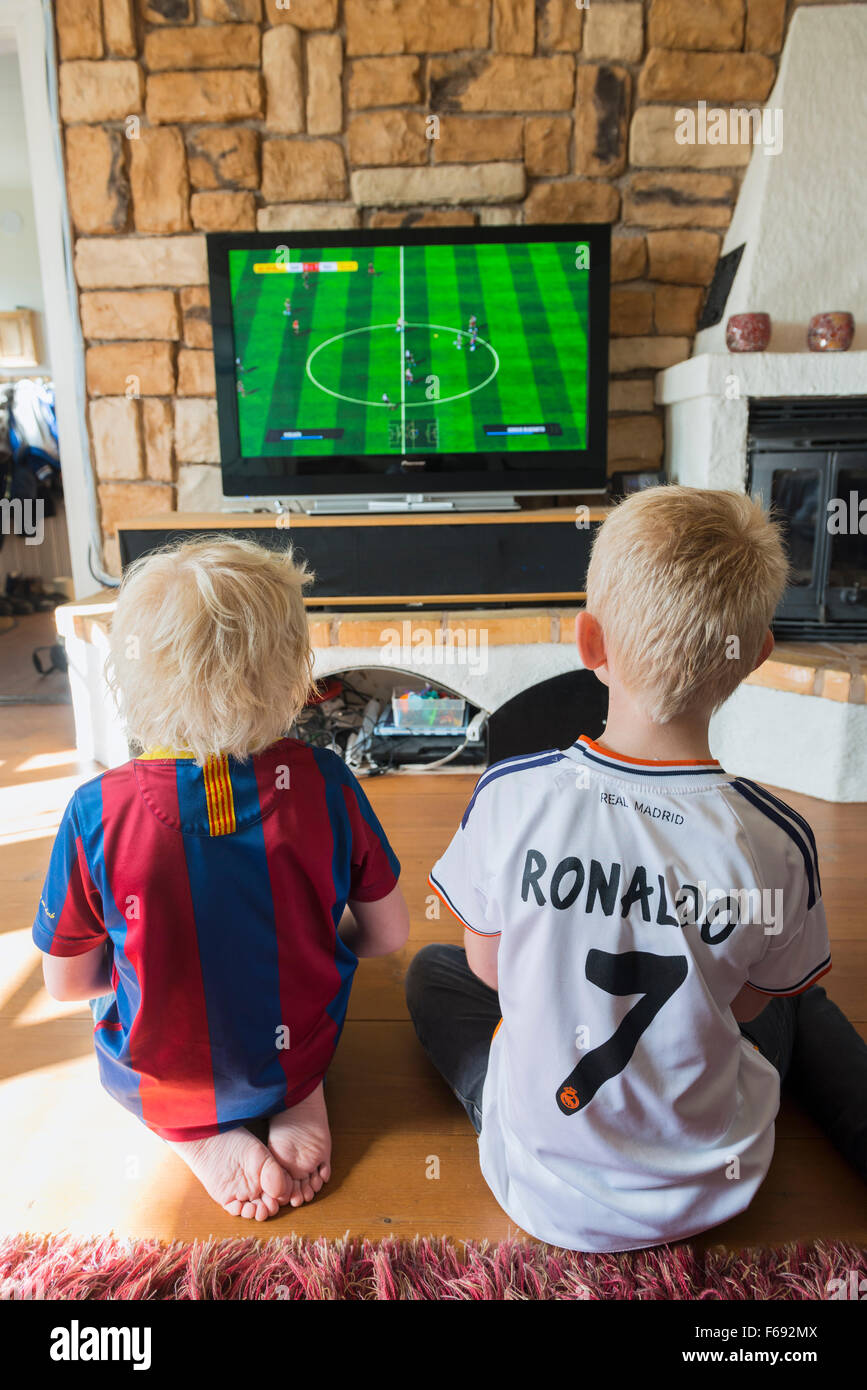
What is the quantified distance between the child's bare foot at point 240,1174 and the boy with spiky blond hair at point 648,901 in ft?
1.07

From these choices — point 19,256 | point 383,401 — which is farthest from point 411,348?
point 19,256

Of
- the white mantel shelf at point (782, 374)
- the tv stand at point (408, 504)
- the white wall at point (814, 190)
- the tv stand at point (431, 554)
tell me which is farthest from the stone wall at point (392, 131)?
the tv stand at point (431, 554)

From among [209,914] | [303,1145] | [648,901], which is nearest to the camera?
[648,901]

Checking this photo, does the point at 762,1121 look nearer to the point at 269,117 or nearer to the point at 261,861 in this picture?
the point at 261,861

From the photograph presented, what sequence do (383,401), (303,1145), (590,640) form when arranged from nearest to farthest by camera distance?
(590,640) < (303,1145) < (383,401)

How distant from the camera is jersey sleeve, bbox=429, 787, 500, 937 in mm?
948

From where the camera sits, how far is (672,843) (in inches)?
33.1

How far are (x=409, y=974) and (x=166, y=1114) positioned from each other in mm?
433

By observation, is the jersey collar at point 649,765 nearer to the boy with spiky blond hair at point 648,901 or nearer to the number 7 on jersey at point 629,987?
the boy with spiky blond hair at point 648,901

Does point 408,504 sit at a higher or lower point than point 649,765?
higher

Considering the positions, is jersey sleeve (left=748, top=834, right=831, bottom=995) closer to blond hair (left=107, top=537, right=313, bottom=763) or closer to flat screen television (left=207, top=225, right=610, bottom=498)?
blond hair (left=107, top=537, right=313, bottom=763)

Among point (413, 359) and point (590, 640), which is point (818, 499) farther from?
point (590, 640)

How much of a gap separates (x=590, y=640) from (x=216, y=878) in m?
0.50

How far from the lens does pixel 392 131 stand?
2.93 m
